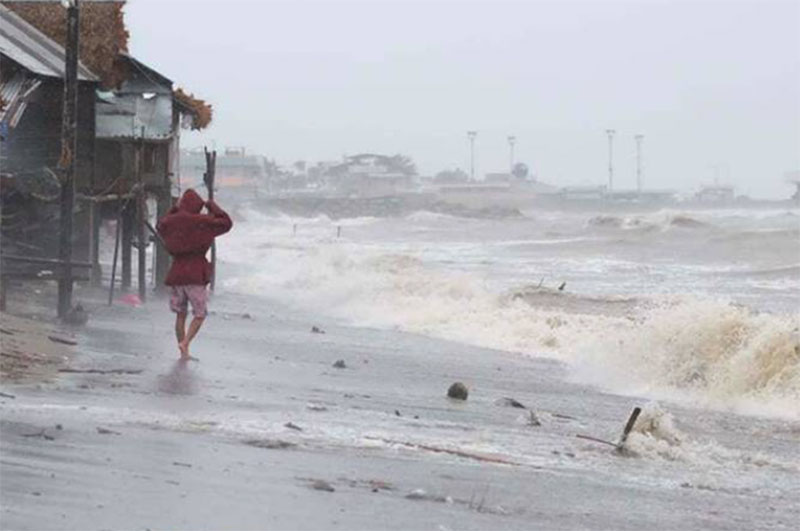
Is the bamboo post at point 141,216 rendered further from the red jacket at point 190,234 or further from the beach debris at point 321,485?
the beach debris at point 321,485

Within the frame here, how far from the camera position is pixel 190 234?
1384 centimetres

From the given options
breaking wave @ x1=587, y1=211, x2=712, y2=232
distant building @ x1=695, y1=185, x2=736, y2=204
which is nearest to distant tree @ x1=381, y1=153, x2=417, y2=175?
distant building @ x1=695, y1=185, x2=736, y2=204

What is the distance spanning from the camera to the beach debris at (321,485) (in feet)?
26.0

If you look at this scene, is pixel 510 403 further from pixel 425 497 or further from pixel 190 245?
pixel 425 497

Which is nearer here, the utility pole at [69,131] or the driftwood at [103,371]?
the driftwood at [103,371]

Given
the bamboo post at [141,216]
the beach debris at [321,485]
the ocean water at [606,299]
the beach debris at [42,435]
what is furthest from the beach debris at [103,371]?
the bamboo post at [141,216]

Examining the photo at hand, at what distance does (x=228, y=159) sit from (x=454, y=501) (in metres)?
142

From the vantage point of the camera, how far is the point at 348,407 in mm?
11922

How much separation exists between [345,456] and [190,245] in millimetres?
5233

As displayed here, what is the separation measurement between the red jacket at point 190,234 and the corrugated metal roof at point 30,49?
293 inches

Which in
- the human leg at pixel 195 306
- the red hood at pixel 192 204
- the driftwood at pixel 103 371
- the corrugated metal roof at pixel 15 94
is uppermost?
the corrugated metal roof at pixel 15 94

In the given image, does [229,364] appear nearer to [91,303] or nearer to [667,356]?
[667,356]

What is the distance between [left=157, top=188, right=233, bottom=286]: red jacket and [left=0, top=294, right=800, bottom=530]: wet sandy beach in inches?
33.1

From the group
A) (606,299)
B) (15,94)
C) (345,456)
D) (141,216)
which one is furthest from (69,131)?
(606,299)
